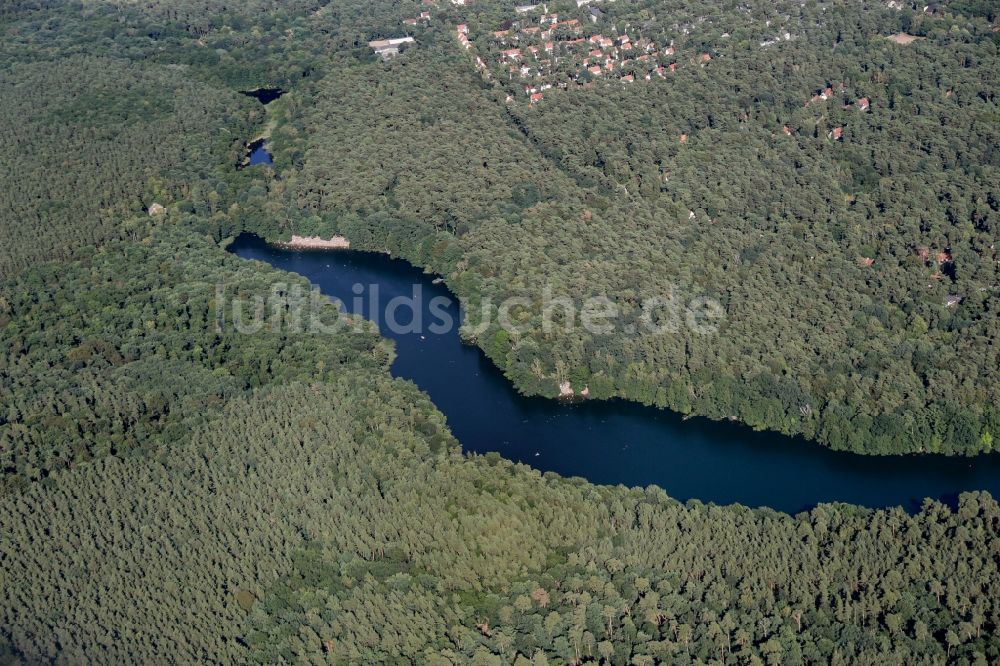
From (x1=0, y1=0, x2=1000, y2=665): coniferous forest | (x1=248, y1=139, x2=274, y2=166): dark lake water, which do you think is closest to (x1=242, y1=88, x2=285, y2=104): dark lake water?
(x1=0, y1=0, x2=1000, y2=665): coniferous forest

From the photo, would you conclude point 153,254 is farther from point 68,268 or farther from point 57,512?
point 57,512

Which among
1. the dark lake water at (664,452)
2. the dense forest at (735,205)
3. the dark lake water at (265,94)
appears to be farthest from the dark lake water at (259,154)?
the dark lake water at (664,452)

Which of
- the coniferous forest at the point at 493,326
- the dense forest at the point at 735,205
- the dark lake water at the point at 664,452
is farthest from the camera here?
the dense forest at the point at 735,205

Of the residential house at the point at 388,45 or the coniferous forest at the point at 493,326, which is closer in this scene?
the coniferous forest at the point at 493,326

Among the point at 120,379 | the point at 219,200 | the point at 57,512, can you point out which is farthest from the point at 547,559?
the point at 219,200

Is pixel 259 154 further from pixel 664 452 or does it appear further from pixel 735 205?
pixel 664 452

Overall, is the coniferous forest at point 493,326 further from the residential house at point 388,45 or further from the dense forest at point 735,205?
the residential house at point 388,45

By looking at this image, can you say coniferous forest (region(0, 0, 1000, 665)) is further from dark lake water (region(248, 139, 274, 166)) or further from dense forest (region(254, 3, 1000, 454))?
dark lake water (region(248, 139, 274, 166))
